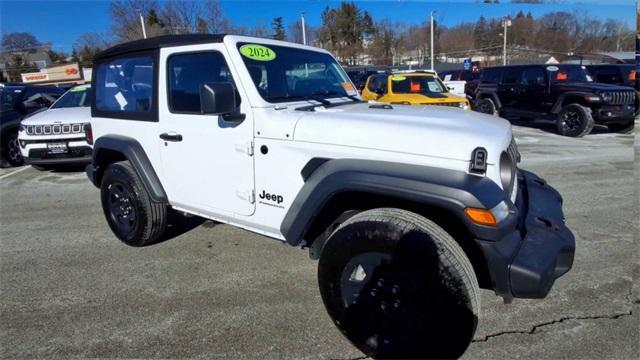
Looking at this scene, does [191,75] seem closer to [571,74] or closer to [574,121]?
[574,121]

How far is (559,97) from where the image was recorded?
35.1ft

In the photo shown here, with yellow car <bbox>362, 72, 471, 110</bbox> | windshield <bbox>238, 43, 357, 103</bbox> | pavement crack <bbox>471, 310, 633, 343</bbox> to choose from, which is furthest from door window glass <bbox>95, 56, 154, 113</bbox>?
yellow car <bbox>362, 72, 471, 110</bbox>

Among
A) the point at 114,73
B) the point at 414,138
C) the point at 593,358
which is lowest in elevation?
the point at 593,358

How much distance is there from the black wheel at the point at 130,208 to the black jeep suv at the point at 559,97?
10.2 m

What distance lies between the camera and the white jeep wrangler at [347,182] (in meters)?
2.18

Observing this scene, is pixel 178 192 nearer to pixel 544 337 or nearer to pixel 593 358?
pixel 544 337

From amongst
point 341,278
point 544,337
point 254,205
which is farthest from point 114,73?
point 544,337

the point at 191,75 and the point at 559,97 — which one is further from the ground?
the point at 191,75

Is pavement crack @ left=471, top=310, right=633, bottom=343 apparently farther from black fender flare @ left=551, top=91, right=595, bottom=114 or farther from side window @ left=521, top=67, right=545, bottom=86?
side window @ left=521, top=67, right=545, bottom=86

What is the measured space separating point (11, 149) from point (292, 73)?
801cm

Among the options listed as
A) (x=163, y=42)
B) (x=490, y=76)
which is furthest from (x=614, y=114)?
(x=163, y=42)

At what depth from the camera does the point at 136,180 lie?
3785 mm

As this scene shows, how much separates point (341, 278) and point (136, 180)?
2344mm

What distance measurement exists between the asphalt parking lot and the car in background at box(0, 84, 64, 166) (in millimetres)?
4345
